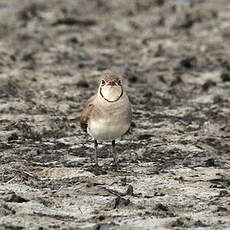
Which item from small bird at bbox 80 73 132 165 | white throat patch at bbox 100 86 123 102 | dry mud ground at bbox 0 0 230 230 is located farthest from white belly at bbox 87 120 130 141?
dry mud ground at bbox 0 0 230 230

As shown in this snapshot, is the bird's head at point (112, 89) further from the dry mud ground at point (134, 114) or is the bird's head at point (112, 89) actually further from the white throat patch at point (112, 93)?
the dry mud ground at point (134, 114)

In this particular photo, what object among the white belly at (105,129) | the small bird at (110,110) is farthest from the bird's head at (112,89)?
the white belly at (105,129)

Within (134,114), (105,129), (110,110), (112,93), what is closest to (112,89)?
(112,93)

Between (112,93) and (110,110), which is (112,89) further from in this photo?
(110,110)

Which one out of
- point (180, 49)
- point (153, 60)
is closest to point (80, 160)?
point (153, 60)

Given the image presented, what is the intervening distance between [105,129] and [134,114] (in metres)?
2.54

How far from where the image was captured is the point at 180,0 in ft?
54.1

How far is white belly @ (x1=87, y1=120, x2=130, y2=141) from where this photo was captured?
19.6 ft

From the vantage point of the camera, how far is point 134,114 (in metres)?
8.51

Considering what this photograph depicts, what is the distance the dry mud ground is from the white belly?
33 centimetres

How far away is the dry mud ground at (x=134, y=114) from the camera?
16.6 ft

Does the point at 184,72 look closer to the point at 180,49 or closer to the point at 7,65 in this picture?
the point at 180,49

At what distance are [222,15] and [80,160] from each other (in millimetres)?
9246

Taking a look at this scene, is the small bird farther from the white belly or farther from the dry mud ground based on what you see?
the dry mud ground
